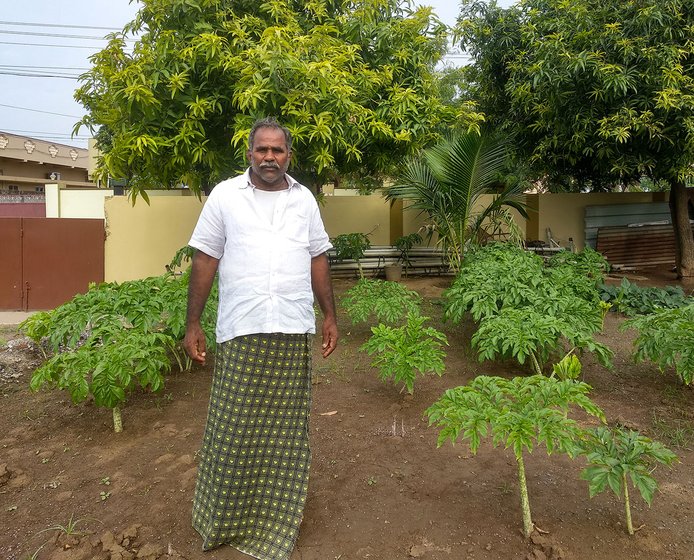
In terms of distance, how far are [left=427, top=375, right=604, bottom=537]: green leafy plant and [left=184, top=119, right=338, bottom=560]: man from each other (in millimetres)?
597

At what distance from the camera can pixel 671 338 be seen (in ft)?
10.4

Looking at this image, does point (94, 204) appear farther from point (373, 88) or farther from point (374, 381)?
point (374, 381)

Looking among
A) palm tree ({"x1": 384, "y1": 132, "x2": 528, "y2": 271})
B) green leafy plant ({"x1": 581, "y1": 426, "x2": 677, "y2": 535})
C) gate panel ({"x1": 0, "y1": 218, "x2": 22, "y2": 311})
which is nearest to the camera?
green leafy plant ({"x1": 581, "y1": 426, "x2": 677, "y2": 535})

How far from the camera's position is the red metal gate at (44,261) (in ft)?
25.0

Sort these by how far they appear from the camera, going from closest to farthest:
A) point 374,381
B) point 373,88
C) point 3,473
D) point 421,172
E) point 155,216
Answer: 1. point 3,473
2. point 374,381
3. point 373,88
4. point 421,172
5. point 155,216

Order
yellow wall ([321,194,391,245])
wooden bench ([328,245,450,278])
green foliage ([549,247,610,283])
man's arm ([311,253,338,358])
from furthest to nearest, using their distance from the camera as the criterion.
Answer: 1. yellow wall ([321,194,391,245])
2. wooden bench ([328,245,450,278])
3. green foliage ([549,247,610,283])
4. man's arm ([311,253,338,358])

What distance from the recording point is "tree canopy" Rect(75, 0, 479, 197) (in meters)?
4.27

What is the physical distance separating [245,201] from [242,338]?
20.2 inches

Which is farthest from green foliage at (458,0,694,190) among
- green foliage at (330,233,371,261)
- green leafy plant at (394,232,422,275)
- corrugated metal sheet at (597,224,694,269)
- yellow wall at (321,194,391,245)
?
yellow wall at (321,194,391,245)

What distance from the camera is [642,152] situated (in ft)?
22.5

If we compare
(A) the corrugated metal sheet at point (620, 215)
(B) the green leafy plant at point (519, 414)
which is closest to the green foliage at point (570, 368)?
(B) the green leafy plant at point (519, 414)

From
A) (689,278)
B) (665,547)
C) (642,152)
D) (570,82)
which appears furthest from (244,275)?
(689,278)

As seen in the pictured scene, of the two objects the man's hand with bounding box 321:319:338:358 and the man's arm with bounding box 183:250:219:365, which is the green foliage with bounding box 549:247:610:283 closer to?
the man's hand with bounding box 321:319:338:358

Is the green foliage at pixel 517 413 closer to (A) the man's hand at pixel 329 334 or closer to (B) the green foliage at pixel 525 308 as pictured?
(A) the man's hand at pixel 329 334
